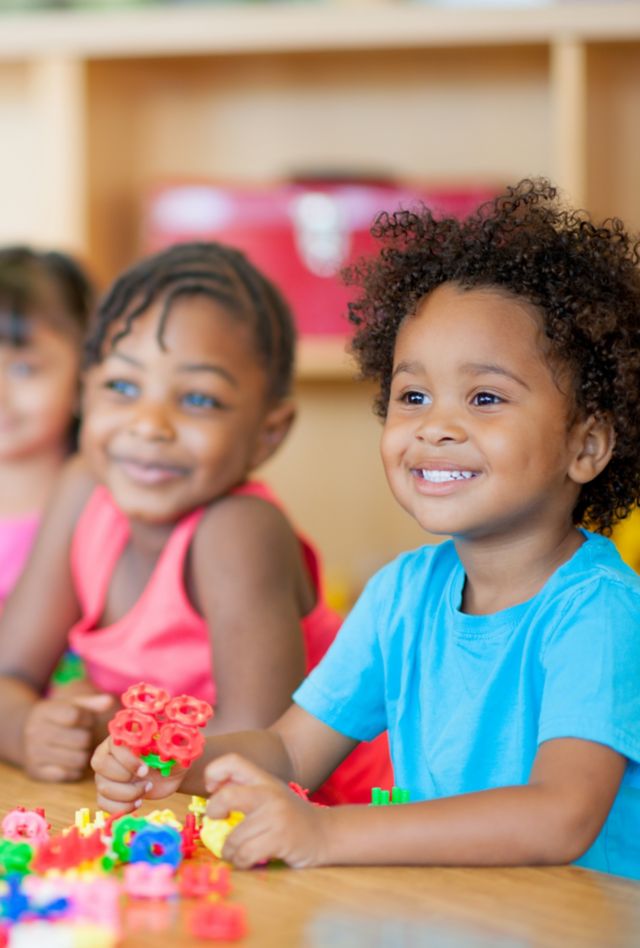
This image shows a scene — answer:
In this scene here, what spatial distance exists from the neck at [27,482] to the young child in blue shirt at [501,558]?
A: 0.85 m

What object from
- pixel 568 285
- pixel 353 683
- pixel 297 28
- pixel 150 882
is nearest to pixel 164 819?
pixel 150 882

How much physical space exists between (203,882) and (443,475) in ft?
1.25

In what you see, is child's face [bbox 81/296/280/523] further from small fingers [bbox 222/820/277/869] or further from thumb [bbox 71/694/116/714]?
small fingers [bbox 222/820/277/869]

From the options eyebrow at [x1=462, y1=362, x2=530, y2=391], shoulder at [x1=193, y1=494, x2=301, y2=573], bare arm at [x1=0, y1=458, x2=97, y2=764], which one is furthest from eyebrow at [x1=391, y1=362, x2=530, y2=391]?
bare arm at [x1=0, y1=458, x2=97, y2=764]

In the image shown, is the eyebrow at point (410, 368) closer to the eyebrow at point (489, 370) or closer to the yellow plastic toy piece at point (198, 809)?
the eyebrow at point (489, 370)

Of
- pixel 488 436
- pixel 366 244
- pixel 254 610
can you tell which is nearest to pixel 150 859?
pixel 488 436

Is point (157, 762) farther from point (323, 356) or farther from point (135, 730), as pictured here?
point (323, 356)

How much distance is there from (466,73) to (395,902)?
7.48 feet

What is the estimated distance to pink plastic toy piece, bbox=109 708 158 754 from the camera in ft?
3.16

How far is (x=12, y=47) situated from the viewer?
271cm

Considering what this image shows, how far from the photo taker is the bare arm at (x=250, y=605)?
4.48 feet

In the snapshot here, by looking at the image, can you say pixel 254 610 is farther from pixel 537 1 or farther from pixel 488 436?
pixel 537 1

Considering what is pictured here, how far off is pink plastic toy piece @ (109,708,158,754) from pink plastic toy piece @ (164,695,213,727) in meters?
0.01

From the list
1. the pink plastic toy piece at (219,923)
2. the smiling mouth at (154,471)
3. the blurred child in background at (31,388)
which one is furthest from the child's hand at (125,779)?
the blurred child in background at (31,388)
